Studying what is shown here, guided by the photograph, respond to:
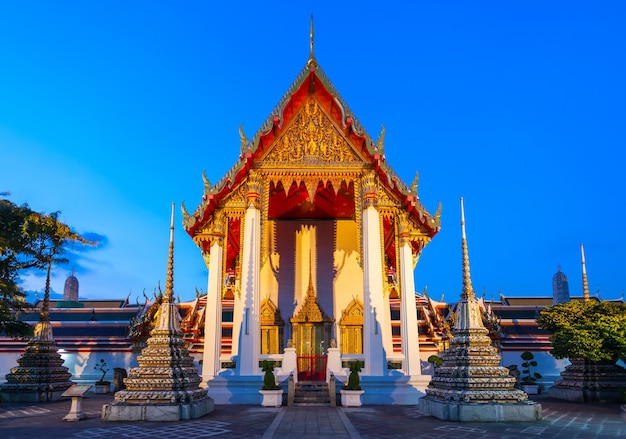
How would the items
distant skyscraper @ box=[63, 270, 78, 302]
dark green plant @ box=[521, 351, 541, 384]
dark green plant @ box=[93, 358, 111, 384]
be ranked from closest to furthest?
dark green plant @ box=[521, 351, 541, 384]
dark green plant @ box=[93, 358, 111, 384]
distant skyscraper @ box=[63, 270, 78, 302]

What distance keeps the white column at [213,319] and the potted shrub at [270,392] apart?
1.63 m

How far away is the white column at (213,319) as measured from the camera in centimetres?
1307

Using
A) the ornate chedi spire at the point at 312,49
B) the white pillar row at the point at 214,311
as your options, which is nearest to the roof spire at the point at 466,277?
the ornate chedi spire at the point at 312,49

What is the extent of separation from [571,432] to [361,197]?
301 inches

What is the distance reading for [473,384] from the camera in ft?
28.8

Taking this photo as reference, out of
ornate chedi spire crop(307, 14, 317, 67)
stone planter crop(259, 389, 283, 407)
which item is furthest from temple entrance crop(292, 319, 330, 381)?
ornate chedi spire crop(307, 14, 317, 67)

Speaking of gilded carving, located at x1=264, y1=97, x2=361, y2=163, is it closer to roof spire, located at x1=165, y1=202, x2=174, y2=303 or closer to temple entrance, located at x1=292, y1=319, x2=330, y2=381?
roof spire, located at x1=165, y1=202, x2=174, y2=303

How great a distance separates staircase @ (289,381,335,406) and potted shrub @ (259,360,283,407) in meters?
0.59

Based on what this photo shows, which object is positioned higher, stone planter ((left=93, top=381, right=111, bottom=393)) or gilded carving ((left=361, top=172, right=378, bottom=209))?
gilded carving ((left=361, top=172, right=378, bottom=209))

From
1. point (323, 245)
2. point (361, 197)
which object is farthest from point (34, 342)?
point (361, 197)

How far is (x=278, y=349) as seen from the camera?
650 inches

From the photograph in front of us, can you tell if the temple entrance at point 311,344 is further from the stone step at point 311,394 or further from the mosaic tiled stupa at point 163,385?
the mosaic tiled stupa at point 163,385

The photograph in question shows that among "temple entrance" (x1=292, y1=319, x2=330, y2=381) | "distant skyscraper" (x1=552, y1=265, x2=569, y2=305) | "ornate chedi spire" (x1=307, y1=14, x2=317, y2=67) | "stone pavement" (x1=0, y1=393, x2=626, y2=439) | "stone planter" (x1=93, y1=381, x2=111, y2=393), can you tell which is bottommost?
"stone planter" (x1=93, y1=381, x2=111, y2=393)

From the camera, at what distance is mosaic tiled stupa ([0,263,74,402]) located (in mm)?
13758
